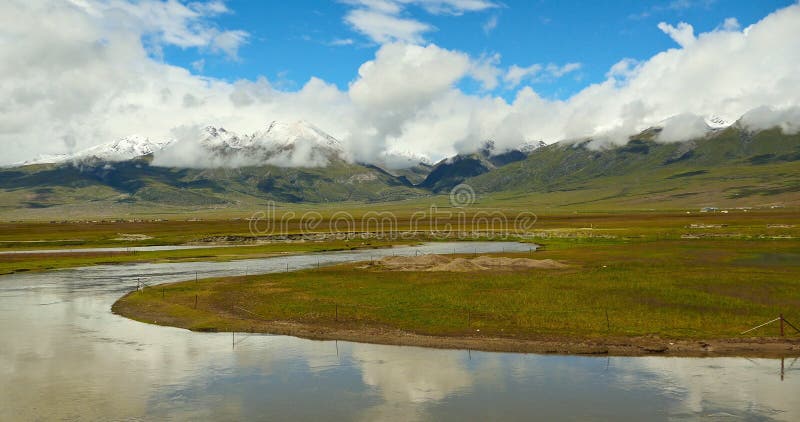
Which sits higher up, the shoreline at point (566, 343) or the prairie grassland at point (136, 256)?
the prairie grassland at point (136, 256)

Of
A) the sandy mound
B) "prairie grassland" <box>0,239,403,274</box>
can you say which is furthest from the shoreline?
"prairie grassland" <box>0,239,403,274</box>

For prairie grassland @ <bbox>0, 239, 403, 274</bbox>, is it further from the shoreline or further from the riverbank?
the shoreline

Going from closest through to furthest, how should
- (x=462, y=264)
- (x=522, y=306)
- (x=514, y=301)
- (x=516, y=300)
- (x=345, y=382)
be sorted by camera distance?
(x=345, y=382)
(x=522, y=306)
(x=514, y=301)
(x=516, y=300)
(x=462, y=264)

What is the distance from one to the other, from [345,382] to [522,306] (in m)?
23.5

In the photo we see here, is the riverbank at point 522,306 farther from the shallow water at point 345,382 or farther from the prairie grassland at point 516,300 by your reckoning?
the shallow water at point 345,382

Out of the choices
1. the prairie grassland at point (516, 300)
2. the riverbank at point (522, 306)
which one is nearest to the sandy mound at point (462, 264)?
the riverbank at point (522, 306)

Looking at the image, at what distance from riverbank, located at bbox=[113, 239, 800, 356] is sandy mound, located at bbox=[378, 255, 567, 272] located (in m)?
1.10

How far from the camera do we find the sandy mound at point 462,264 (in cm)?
8225

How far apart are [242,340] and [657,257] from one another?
229 ft

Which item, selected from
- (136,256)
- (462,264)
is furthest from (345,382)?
(136,256)

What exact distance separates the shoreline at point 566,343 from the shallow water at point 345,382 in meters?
1.30

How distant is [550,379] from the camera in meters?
33.3

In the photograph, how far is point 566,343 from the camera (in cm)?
4062

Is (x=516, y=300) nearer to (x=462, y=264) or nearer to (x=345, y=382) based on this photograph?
(x=345, y=382)
